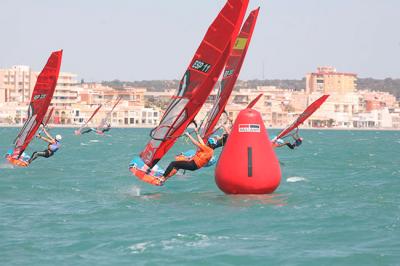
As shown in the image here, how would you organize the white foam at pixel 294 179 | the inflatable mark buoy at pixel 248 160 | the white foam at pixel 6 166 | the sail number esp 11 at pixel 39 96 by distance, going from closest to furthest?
the inflatable mark buoy at pixel 248 160
the white foam at pixel 294 179
the sail number esp 11 at pixel 39 96
the white foam at pixel 6 166

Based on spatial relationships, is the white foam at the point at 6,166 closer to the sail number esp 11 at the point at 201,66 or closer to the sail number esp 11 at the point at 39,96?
the sail number esp 11 at the point at 39,96

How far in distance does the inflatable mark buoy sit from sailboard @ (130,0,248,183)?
2.34 m

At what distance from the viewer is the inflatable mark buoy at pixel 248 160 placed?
21.8m

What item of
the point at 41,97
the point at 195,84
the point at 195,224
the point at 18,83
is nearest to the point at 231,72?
the point at 195,84

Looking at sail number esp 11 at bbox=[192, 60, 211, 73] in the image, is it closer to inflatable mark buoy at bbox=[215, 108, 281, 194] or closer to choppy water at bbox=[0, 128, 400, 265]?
inflatable mark buoy at bbox=[215, 108, 281, 194]

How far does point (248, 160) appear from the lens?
854 inches

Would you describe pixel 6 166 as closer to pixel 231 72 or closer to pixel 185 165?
pixel 231 72

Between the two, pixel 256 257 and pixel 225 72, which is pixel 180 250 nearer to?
pixel 256 257

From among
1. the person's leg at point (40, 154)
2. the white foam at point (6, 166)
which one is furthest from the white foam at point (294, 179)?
the white foam at point (6, 166)

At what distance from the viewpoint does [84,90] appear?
19175 centimetres

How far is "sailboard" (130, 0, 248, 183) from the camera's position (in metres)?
24.2

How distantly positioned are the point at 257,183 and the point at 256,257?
666 centimetres

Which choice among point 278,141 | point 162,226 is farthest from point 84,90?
point 162,226

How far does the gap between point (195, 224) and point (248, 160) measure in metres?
3.51
